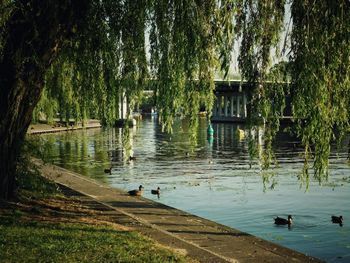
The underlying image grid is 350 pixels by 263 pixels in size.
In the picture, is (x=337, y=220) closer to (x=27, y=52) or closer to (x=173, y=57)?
(x=173, y=57)

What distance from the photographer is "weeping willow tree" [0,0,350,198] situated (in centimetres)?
725

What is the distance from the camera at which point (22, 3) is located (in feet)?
31.0

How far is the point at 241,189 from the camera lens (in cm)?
2070

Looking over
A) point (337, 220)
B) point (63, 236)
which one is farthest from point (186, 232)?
point (337, 220)

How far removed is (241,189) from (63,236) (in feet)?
41.8

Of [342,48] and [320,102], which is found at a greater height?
[342,48]

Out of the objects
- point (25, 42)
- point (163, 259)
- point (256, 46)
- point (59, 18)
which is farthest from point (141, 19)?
point (163, 259)

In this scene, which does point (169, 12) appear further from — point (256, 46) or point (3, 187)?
point (3, 187)

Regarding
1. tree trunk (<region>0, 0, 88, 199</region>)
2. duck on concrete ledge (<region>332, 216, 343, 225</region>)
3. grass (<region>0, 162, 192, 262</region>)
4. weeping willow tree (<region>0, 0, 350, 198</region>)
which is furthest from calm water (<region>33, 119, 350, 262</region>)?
tree trunk (<region>0, 0, 88, 199</region>)

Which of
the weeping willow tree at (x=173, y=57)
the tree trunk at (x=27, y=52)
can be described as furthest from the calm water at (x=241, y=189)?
the tree trunk at (x=27, y=52)

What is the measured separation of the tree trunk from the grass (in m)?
1.45

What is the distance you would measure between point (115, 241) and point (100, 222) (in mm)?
1984

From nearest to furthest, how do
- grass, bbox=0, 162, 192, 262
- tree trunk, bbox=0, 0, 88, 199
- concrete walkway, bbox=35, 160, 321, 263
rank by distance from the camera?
grass, bbox=0, 162, 192, 262
concrete walkway, bbox=35, 160, 321, 263
tree trunk, bbox=0, 0, 88, 199

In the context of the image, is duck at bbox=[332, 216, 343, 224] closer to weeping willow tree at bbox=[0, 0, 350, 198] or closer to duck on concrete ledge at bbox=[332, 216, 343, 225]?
duck on concrete ledge at bbox=[332, 216, 343, 225]
